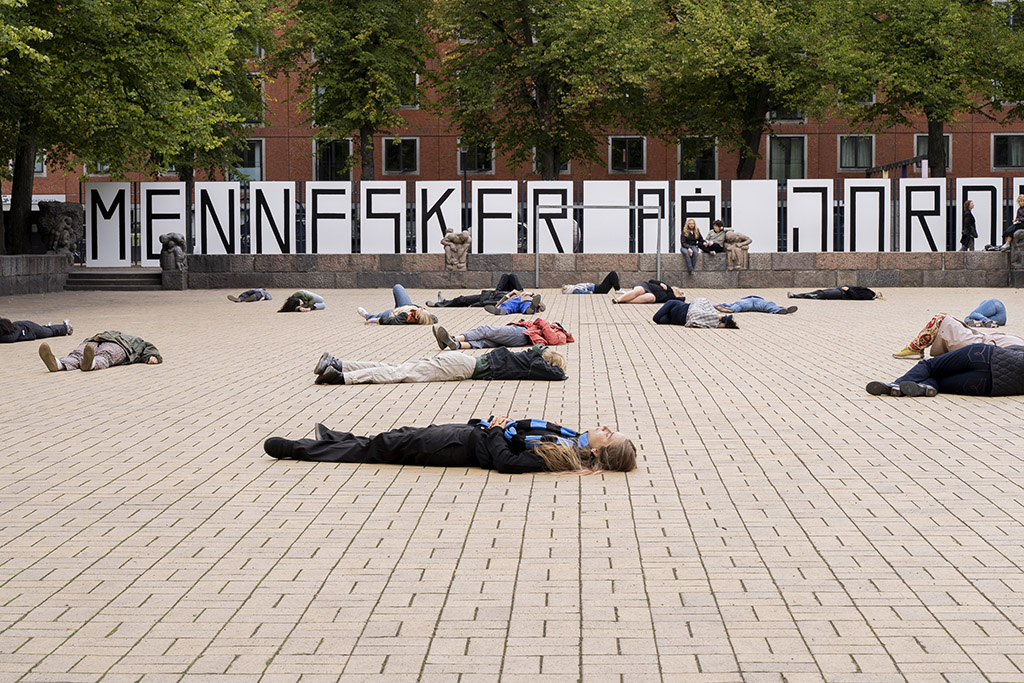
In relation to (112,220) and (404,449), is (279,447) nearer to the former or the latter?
(404,449)

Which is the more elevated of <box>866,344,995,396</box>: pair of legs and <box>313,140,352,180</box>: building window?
<box>313,140,352,180</box>: building window

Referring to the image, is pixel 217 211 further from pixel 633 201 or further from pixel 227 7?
pixel 633 201

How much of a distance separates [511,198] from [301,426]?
83.2 ft

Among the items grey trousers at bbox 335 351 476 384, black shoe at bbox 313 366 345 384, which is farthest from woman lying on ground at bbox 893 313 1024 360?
black shoe at bbox 313 366 345 384

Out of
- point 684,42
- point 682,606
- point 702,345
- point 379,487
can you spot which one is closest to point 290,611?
point 682,606

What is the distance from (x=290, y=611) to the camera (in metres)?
4.46

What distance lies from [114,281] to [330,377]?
928 inches

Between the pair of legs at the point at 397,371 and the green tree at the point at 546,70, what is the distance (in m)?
34.2

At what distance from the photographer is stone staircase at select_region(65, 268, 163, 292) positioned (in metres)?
32.7

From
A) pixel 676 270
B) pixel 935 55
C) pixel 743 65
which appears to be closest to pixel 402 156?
pixel 743 65

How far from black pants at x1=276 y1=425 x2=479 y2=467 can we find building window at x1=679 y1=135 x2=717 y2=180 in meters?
47.2

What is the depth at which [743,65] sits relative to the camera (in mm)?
46156

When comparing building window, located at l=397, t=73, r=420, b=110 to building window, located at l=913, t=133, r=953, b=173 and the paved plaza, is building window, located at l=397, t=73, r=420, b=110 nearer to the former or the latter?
building window, located at l=913, t=133, r=953, b=173

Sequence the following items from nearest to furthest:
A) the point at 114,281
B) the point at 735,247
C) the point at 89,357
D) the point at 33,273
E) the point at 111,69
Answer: the point at 89,357, the point at 111,69, the point at 33,273, the point at 735,247, the point at 114,281
